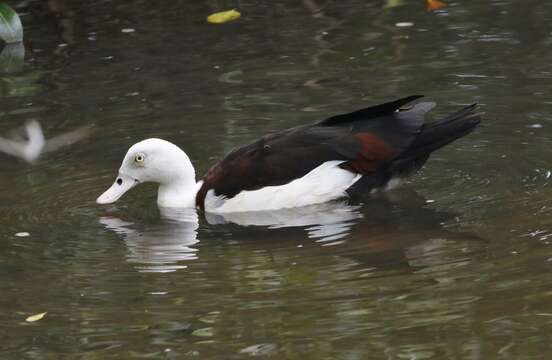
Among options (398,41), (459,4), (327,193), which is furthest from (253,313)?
(459,4)

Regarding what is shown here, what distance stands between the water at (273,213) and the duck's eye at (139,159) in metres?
0.32

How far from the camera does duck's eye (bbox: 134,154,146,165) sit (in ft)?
30.5

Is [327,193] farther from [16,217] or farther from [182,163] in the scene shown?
[16,217]

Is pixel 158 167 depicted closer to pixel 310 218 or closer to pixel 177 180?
pixel 177 180

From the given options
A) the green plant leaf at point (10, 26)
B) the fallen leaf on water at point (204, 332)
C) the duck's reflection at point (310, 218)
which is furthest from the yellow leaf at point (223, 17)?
the fallen leaf on water at point (204, 332)

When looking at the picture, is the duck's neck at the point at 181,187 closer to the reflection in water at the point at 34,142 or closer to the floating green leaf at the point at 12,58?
the reflection in water at the point at 34,142

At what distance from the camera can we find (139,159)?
9289 mm

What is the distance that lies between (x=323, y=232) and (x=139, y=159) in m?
1.63

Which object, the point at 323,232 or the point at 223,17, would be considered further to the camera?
the point at 223,17

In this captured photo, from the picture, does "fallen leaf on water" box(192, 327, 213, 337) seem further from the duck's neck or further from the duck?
the duck's neck

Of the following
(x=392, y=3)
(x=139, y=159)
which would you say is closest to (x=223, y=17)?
(x=392, y=3)

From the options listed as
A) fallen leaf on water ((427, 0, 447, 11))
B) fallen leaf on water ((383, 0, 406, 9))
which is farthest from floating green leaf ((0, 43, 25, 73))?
fallen leaf on water ((427, 0, 447, 11))

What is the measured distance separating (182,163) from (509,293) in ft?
10.2

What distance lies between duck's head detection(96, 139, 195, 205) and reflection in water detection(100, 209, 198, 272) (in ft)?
0.61
